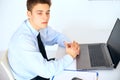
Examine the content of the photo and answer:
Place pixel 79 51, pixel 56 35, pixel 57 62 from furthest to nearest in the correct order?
pixel 56 35 < pixel 79 51 < pixel 57 62

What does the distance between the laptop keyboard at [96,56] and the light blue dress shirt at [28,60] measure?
17 cm

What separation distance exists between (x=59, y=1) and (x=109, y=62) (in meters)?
1.21

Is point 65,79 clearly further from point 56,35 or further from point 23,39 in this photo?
point 56,35

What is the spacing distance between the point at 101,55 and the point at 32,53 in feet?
1.89

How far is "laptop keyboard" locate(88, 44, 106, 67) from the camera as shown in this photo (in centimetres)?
146

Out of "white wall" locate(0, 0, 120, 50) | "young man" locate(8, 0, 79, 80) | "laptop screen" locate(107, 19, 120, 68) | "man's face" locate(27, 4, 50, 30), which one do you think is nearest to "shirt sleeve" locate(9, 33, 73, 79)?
"young man" locate(8, 0, 79, 80)

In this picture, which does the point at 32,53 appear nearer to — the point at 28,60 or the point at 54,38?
the point at 28,60

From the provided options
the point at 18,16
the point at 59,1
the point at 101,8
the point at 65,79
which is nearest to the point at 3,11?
the point at 18,16

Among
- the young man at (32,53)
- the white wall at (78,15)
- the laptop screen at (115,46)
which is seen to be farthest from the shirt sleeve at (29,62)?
the white wall at (78,15)

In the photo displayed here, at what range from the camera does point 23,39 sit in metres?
1.34

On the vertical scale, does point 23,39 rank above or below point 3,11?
above

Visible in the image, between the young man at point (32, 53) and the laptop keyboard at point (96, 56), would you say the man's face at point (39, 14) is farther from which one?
the laptop keyboard at point (96, 56)

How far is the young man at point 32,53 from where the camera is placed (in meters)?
1.31

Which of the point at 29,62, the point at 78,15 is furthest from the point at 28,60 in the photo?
the point at 78,15
